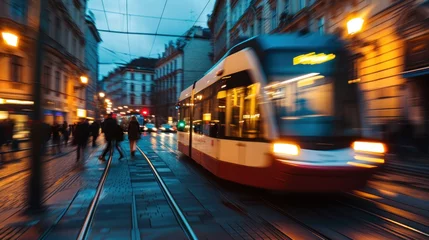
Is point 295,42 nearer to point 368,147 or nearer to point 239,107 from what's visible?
point 239,107

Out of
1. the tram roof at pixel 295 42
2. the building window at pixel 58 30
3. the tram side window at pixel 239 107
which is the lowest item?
the tram side window at pixel 239 107

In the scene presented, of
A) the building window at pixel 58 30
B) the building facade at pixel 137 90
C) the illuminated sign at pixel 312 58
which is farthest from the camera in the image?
the building facade at pixel 137 90

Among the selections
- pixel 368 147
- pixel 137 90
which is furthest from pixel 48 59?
pixel 137 90

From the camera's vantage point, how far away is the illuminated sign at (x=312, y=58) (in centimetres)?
608

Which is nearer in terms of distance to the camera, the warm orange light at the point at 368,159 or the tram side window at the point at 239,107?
the warm orange light at the point at 368,159

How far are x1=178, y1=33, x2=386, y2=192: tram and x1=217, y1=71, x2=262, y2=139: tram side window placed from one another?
2cm

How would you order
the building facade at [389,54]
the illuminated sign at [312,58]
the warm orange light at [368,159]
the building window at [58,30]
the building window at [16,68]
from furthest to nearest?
1. the building window at [58,30]
2. the building window at [16,68]
3. the building facade at [389,54]
4. the illuminated sign at [312,58]
5. the warm orange light at [368,159]

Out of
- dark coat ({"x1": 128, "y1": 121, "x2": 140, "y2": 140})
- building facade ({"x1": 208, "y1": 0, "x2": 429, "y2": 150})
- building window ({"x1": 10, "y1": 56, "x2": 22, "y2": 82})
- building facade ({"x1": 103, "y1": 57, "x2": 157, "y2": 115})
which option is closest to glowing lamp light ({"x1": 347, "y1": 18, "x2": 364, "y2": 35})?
building facade ({"x1": 208, "y1": 0, "x2": 429, "y2": 150})

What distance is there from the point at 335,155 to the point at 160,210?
10.2ft

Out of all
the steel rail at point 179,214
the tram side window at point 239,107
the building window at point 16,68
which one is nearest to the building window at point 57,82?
the building window at point 16,68

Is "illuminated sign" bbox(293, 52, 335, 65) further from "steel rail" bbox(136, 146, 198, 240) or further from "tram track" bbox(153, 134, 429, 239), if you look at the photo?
"steel rail" bbox(136, 146, 198, 240)

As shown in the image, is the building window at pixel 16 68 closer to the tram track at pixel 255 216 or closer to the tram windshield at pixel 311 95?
the tram track at pixel 255 216

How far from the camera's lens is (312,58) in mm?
6105

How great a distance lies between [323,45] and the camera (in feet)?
20.4
